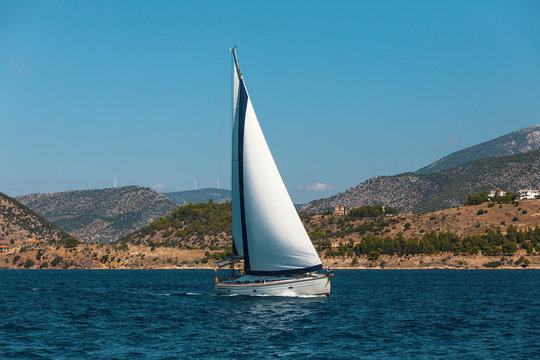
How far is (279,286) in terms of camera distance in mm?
55875

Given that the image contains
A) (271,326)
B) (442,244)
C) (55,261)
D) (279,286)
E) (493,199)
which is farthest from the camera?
(493,199)

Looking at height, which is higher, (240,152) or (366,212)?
(366,212)

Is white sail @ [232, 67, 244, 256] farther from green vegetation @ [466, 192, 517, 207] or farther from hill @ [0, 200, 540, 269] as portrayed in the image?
green vegetation @ [466, 192, 517, 207]

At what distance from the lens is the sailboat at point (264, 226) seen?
5566 centimetres

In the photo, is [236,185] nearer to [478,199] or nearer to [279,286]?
[279,286]

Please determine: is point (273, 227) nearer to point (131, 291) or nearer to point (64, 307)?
point (64, 307)

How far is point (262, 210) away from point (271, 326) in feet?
49.9

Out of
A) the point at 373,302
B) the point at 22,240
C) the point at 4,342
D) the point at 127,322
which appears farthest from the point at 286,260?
the point at 22,240

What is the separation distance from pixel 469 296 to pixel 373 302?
12.7 m

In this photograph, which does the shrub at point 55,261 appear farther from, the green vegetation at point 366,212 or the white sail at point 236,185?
the white sail at point 236,185

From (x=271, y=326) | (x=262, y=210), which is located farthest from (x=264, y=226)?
(x=271, y=326)

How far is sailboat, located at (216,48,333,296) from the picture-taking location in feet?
183

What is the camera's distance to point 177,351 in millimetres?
34125

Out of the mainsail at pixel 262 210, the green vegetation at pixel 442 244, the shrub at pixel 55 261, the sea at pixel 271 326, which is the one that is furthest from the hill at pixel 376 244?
the mainsail at pixel 262 210
